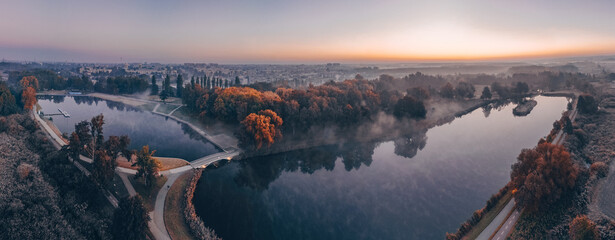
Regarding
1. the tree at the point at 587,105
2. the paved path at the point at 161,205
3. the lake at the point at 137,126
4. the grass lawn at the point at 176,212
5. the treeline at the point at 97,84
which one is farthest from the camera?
the treeline at the point at 97,84

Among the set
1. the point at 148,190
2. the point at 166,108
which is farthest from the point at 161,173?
the point at 166,108

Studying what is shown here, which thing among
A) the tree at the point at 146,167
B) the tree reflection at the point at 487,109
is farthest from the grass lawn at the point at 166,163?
the tree reflection at the point at 487,109

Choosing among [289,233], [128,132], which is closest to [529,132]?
[289,233]

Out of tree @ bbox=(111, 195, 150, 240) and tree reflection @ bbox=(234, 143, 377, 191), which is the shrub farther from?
tree reflection @ bbox=(234, 143, 377, 191)

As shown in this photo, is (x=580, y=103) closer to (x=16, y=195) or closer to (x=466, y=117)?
(x=466, y=117)

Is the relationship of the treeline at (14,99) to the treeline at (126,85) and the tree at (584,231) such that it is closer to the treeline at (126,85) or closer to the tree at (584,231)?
the treeline at (126,85)

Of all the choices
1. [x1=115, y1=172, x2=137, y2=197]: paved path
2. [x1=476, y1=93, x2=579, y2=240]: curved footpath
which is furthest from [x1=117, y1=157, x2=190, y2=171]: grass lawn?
[x1=476, y1=93, x2=579, y2=240]: curved footpath

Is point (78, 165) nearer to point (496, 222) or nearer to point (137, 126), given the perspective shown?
point (137, 126)

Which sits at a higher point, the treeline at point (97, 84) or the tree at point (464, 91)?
the treeline at point (97, 84)
